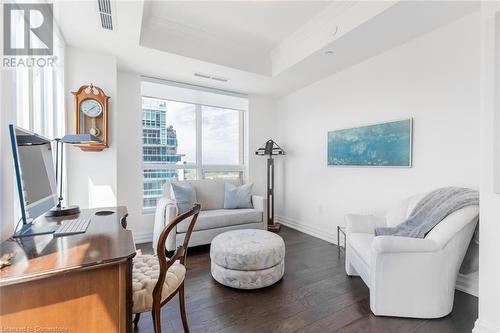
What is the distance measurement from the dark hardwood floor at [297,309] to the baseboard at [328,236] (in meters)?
0.07

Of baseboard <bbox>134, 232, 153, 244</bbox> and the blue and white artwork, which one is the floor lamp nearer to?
the blue and white artwork

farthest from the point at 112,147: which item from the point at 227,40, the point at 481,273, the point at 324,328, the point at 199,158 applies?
the point at 481,273

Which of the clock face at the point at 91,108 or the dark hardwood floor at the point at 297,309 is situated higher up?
the clock face at the point at 91,108

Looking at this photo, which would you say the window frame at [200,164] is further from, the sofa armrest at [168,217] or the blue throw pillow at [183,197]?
the sofa armrest at [168,217]

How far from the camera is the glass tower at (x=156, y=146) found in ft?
12.3

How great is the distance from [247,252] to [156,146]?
245 cm

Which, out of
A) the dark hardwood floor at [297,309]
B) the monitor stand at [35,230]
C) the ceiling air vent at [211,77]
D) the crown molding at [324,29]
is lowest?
the dark hardwood floor at [297,309]

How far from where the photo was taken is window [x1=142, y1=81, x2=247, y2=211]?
3.77 m

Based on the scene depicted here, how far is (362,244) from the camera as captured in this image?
84.6 inches

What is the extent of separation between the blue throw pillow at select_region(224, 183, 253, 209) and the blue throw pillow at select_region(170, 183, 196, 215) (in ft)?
1.88

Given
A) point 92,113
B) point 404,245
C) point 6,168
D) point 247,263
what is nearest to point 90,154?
point 92,113

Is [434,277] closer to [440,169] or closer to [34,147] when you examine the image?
[440,169]

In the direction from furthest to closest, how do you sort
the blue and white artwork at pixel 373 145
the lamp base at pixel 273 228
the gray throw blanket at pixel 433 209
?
the lamp base at pixel 273 228
the blue and white artwork at pixel 373 145
the gray throw blanket at pixel 433 209

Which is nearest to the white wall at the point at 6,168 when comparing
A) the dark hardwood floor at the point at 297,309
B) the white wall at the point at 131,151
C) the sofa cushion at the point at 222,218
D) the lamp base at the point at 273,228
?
the dark hardwood floor at the point at 297,309
